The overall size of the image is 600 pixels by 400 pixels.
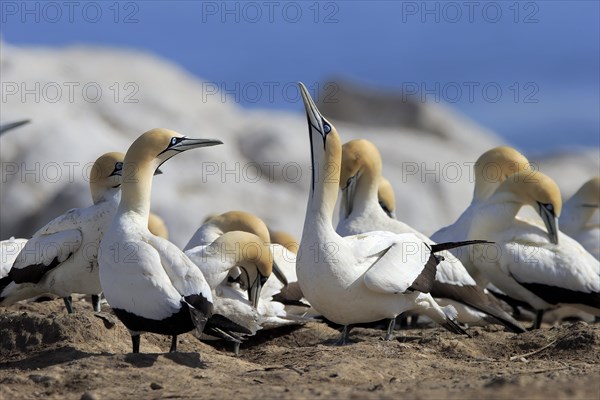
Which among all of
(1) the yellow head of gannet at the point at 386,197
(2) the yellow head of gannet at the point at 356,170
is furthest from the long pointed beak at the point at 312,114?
(1) the yellow head of gannet at the point at 386,197

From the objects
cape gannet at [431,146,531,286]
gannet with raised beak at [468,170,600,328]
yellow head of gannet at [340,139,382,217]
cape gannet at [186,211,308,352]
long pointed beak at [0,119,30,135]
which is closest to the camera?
cape gannet at [186,211,308,352]

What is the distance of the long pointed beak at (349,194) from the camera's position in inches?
476

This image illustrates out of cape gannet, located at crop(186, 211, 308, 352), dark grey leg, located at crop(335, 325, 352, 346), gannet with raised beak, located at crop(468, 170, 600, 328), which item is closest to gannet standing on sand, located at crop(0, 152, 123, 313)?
cape gannet, located at crop(186, 211, 308, 352)

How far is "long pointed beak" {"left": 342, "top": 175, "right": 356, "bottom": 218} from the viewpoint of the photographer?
1208cm

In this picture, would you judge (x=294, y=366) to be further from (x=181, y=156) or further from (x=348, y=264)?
(x=181, y=156)

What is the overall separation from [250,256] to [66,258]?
4.85 feet

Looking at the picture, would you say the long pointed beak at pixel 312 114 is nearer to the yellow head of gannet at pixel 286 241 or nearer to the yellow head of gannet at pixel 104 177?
the yellow head of gannet at pixel 104 177

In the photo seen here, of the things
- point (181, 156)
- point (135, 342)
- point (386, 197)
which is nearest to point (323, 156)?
point (135, 342)

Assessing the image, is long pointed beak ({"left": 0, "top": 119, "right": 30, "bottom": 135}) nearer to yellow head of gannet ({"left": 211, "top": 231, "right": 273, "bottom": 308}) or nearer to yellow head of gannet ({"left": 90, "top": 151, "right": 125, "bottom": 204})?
yellow head of gannet ({"left": 90, "top": 151, "right": 125, "bottom": 204})

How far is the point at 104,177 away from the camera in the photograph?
979cm

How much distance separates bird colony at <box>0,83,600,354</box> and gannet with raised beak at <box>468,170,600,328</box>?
1 cm

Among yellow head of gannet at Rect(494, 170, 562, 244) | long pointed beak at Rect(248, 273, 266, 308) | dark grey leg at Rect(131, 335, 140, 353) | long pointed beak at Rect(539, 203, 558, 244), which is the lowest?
Answer: dark grey leg at Rect(131, 335, 140, 353)

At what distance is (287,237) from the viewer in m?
13.7

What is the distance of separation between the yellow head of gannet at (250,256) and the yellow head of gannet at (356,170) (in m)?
2.58
